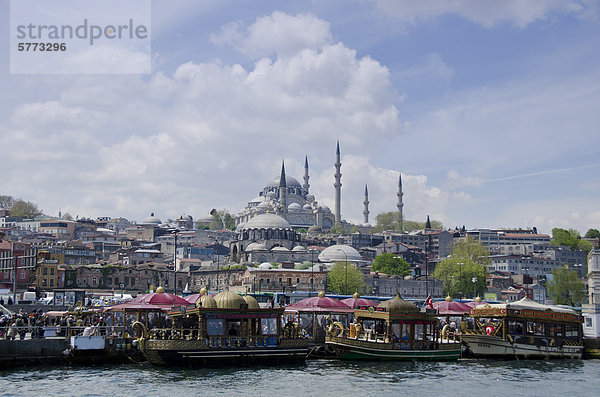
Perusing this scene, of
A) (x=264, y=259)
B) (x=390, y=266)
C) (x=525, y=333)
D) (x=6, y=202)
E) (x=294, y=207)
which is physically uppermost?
(x=6, y=202)

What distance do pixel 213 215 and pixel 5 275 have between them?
9182 cm

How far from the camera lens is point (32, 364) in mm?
24344

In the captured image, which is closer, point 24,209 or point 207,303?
point 207,303

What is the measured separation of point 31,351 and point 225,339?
5.93m

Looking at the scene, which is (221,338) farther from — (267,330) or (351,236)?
(351,236)

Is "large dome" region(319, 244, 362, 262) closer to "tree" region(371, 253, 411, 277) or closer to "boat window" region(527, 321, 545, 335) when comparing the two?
"tree" region(371, 253, 411, 277)

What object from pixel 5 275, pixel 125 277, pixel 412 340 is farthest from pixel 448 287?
pixel 412 340

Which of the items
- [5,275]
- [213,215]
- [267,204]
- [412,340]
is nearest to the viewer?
[412,340]

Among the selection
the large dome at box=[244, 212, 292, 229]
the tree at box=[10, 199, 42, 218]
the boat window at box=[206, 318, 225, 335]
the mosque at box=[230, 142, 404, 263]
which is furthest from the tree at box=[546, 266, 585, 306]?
the tree at box=[10, 199, 42, 218]

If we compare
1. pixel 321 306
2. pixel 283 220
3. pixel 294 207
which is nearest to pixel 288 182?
pixel 294 207

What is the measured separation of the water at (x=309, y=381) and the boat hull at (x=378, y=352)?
35 cm

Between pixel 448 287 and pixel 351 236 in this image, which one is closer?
pixel 448 287

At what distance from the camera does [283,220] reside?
98.6m

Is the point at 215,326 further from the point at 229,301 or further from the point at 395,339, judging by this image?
the point at 395,339
